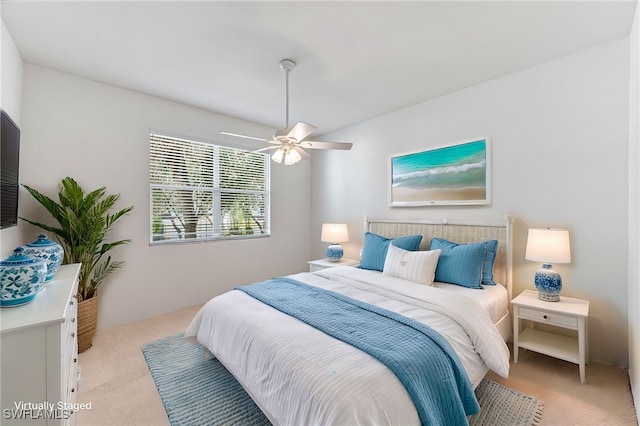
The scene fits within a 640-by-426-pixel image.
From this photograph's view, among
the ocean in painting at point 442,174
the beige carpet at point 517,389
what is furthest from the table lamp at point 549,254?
the ocean in painting at point 442,174

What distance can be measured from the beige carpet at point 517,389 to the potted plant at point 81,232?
0.33m

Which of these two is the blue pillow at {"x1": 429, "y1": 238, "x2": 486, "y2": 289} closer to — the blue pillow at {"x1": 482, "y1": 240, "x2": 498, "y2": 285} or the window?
the blue pillow at {"x1": 482, "y1": 240, "x2": 498, "y2": 285}

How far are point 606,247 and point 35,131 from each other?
207 inches

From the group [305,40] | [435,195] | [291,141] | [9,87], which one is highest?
[305,40]

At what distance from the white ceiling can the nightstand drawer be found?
223cm

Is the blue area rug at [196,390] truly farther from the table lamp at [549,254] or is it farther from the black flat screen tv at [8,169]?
the table lamp at [549,254]

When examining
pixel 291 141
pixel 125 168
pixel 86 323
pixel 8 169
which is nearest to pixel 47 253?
pixel 8 169

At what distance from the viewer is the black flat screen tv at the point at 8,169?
5.24ft

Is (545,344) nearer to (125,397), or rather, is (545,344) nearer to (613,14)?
(613,14)

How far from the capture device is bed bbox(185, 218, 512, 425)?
4.01 ft

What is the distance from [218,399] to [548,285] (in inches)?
108

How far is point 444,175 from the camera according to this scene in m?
3.24

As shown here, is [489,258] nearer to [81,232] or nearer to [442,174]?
[442,174]

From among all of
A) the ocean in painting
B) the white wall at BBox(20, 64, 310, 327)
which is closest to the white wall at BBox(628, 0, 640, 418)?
the ocean in painting
